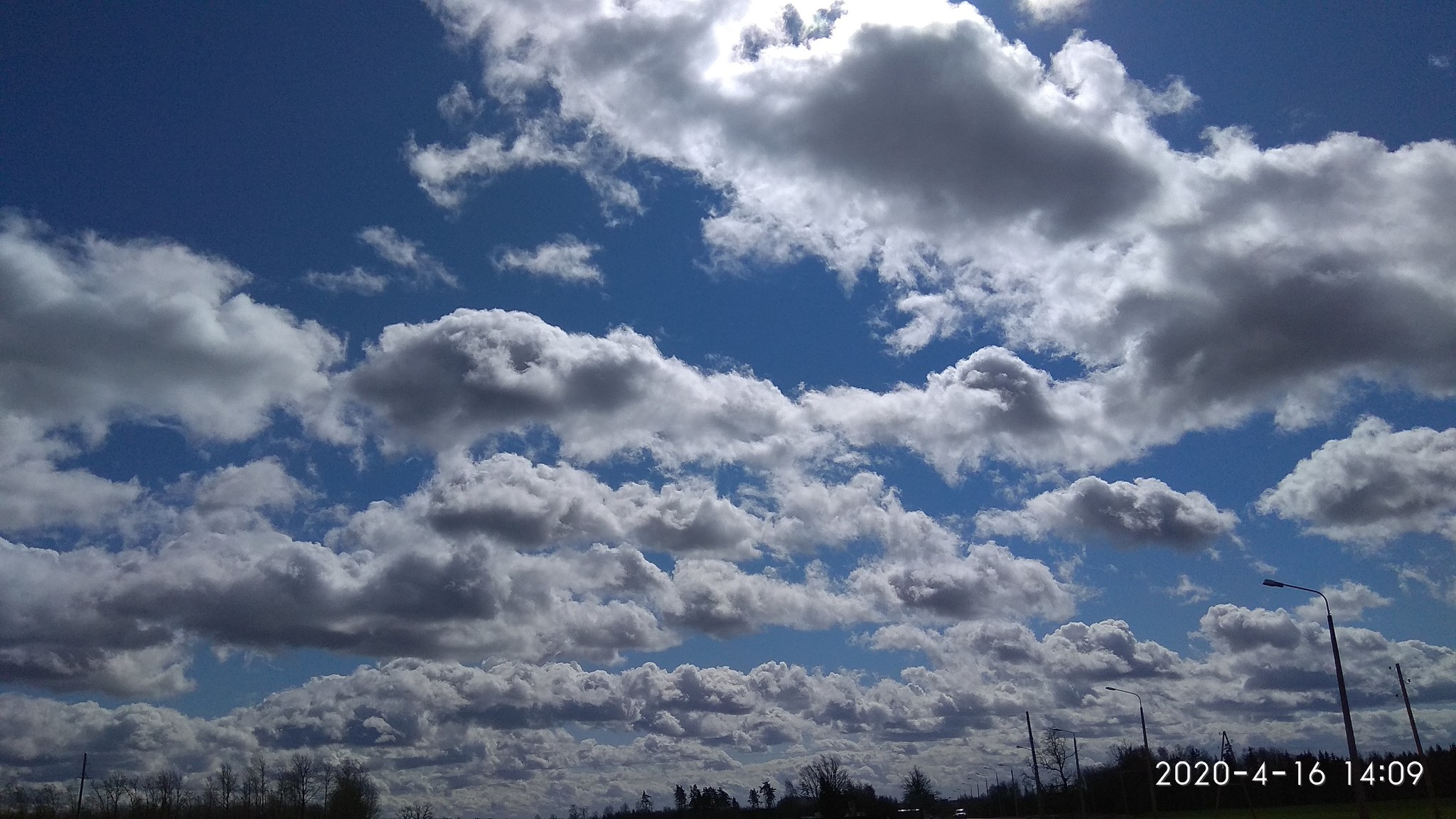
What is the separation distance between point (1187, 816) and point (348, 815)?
110 metres

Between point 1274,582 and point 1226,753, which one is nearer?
point 1274,582

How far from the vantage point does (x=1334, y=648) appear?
42125 millimetres

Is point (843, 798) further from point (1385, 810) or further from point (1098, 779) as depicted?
point (1385, 810)

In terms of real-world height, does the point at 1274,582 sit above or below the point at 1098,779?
above

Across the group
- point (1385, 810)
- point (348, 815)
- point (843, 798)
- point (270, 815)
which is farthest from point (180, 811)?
point (1385, 810)

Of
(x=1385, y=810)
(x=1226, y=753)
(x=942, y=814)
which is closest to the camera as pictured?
(x=1226, y=753)

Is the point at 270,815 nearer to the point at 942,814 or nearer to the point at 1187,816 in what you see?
the point at 942,814

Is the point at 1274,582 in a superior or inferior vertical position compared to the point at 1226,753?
superior

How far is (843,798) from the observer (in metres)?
138

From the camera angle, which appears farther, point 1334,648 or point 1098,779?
point 1098,779

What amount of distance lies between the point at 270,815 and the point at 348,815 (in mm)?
10770

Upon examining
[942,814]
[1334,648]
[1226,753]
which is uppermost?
[1334,648]

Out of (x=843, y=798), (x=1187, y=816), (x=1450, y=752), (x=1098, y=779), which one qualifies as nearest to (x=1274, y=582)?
(x=1187, y=816)

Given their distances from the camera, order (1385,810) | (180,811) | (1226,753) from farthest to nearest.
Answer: (180,811)
(1385,810)
(1226,753)
